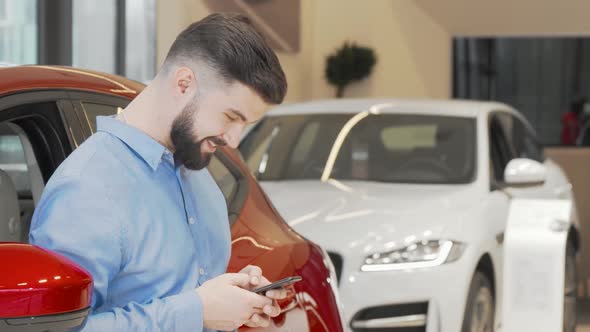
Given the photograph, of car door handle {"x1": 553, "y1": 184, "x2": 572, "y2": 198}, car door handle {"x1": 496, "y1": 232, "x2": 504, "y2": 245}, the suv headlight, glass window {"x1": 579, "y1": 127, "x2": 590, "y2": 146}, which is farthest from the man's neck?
glass window {"x1": 579, "y1": 127, "x2": 590, "y2": 146}

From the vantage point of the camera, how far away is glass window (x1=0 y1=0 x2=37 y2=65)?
26.5ft

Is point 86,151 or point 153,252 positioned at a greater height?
point 86,151

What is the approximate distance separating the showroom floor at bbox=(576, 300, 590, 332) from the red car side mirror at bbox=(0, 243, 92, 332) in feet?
20.1

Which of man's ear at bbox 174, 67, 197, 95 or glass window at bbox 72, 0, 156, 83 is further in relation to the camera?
glass window at bbox 72, 0, 156, 83

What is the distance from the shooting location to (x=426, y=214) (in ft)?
17.6

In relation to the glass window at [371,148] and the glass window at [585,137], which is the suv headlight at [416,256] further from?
the glass window at [585,137]

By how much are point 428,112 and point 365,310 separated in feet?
5.50

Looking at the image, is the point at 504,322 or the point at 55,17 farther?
the point at 55,17

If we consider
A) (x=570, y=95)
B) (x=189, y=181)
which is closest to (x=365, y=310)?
(x=189, y=181)

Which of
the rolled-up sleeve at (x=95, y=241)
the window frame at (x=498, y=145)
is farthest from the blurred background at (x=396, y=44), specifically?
the rolled-up sleeve at (x=95, y=241)

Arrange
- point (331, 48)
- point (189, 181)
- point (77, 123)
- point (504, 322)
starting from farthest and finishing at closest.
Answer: point (331, 48)
point (504, 322)
point (77, 123)
point (189, 181)

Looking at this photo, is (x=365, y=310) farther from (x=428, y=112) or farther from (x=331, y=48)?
(x=331, y=48)

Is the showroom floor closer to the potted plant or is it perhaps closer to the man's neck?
the man's neck

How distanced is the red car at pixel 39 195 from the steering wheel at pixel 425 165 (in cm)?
300
